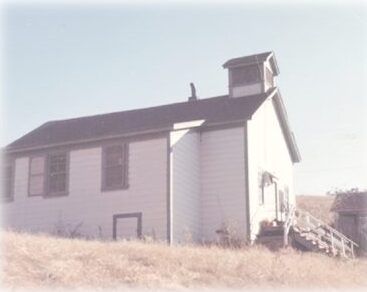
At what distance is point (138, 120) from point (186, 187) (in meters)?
6.04

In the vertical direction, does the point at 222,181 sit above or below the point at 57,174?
below

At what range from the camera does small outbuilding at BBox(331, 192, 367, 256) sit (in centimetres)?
3797

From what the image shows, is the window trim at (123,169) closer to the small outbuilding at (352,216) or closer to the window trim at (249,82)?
the window trim at (249,82)

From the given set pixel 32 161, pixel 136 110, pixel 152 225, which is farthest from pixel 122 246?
pixel 136 110

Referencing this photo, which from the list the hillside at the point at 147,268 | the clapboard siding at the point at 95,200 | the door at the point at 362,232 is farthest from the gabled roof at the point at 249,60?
the hillside at the point at 147,268

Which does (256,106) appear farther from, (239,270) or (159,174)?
(239,270)

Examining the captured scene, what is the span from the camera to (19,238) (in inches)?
706

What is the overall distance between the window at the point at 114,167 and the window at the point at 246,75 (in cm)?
785

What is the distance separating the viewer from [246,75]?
1215 inches

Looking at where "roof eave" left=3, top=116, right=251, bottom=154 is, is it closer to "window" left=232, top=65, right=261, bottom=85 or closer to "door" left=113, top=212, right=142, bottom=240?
"door" left=113, top=212, right=142, bottom=240

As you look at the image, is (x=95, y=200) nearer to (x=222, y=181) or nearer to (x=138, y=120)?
(x=222, y=181)

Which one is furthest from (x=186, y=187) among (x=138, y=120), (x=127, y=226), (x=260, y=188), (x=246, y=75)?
(x=246, y=75)

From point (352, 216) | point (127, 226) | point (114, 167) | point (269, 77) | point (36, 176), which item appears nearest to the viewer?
point (127, 226)

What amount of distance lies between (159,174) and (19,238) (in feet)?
26.1
